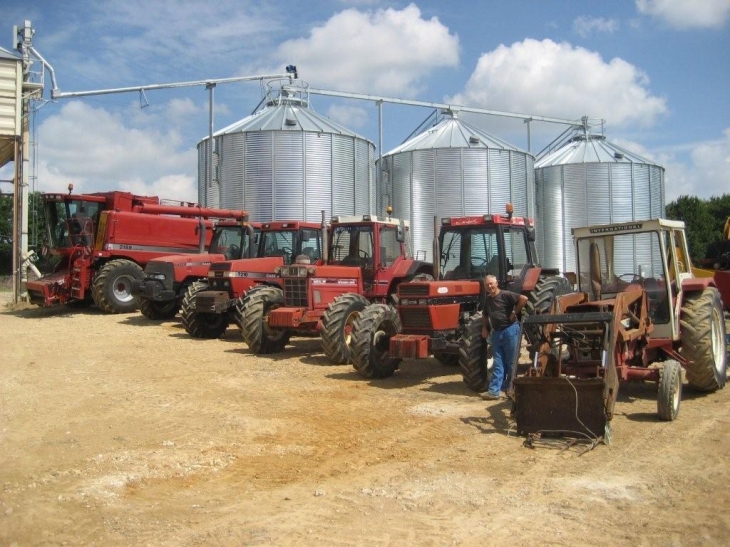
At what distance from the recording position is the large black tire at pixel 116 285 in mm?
18469

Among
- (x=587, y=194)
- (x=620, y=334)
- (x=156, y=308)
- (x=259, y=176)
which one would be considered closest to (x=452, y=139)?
(x=587, y=194)

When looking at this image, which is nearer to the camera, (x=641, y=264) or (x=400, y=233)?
(x=641, y=264)

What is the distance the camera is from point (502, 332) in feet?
29.7

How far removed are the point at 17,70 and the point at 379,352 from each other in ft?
58.8

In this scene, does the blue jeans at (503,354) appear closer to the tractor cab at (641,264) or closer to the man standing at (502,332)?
the man standing at (502,332)

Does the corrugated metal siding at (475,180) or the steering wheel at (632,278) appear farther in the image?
the corrugated metal siding at (475,180)

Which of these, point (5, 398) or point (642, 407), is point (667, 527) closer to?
point (642, 407)

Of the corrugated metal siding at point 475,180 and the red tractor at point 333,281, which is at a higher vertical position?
the corrugated metal siding at point 475,180

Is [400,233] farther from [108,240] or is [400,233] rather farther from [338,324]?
[108,240]

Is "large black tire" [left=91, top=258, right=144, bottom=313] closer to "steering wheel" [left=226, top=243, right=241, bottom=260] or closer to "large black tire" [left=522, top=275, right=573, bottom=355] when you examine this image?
"steering wheel" [left=226, top=243, right=241, bottom=260]

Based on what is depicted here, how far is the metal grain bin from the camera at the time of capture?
27.3 meters

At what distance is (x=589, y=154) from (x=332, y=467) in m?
24.5

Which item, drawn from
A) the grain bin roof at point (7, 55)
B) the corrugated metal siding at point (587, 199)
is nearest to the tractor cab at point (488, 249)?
the corrugated metal siding at point (587, 199)

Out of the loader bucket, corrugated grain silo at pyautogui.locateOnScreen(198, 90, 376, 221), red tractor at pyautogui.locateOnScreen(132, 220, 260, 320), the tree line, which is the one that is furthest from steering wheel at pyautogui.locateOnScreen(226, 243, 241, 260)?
the tree line
